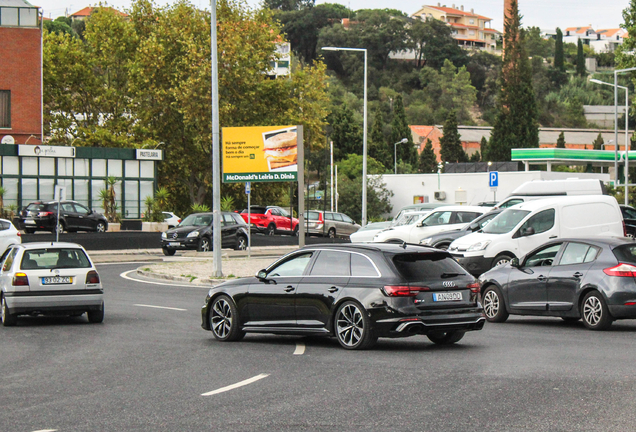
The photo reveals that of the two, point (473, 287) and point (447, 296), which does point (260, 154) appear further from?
point (447, 296)

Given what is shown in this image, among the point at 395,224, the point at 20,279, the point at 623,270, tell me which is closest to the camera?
the point at 623,270

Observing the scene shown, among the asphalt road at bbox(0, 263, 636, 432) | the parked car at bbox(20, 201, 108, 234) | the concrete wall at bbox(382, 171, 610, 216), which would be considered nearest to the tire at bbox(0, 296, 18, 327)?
the asphalt road at bbox(0, 263, 636, 432)

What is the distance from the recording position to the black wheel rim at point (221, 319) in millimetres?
13031

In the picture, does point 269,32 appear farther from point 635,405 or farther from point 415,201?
point 635,405

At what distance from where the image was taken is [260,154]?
1340 inches

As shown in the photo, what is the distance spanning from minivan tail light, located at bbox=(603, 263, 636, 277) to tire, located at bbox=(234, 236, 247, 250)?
25376mm

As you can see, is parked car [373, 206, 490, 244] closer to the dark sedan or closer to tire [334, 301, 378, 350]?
the dark sedan

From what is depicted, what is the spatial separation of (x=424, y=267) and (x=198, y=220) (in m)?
25.7

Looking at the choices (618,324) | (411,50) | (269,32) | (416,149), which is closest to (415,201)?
(269,32)

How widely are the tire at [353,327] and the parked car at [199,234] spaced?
24.2 meters

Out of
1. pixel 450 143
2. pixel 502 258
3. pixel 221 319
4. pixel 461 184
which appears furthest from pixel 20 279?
pixel 450 143

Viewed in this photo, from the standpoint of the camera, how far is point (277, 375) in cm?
984

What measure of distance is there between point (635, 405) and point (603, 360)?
2.80 m

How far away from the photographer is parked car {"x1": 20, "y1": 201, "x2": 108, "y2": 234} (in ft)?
133
